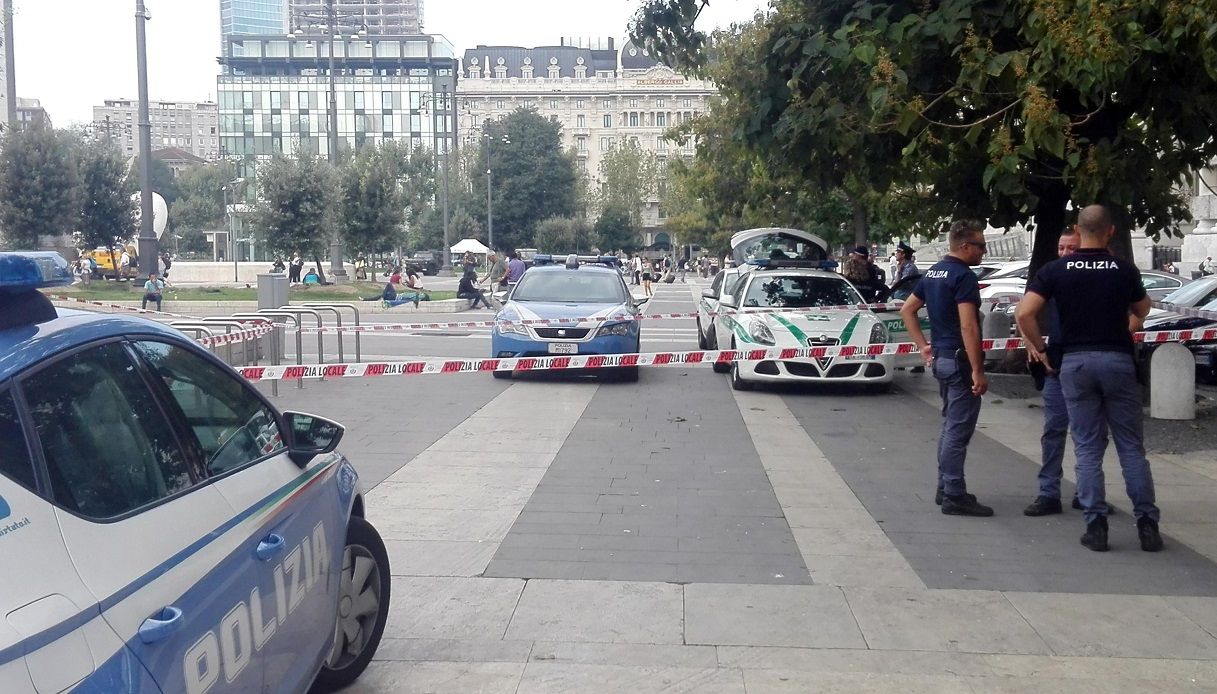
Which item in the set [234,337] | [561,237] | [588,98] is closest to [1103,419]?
[234,337]

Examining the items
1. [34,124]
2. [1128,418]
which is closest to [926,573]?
[1128,418]

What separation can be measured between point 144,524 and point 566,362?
35.1 ft

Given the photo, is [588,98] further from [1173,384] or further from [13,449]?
[13,449]

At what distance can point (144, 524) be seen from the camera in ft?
9.46

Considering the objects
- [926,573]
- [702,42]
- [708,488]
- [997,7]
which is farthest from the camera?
[702,42]

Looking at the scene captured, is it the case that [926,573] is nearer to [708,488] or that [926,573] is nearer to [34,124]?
[708,488]

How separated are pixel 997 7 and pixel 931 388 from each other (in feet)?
18.6

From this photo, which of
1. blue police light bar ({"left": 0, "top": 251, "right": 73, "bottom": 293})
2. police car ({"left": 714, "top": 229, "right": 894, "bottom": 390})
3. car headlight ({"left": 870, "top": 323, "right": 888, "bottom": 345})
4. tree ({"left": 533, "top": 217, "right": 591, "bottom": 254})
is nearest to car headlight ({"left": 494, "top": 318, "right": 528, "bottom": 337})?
police car ({"left": 714, "top": 229, "right": 894, "bottom": 390})

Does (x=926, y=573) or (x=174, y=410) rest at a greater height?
(x=174, y=410)

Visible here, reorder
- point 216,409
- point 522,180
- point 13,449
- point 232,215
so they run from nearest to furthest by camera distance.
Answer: point 13,449, point 216,409, point 232,215, point 522,180

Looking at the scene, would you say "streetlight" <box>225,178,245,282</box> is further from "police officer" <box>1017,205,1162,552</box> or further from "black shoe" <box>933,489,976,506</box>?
"police officer" <box>1017,205,1162,552</box>

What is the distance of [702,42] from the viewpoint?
1309cm

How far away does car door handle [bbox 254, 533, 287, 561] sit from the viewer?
3527mm

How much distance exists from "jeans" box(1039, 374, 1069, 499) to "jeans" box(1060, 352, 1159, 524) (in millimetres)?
599
